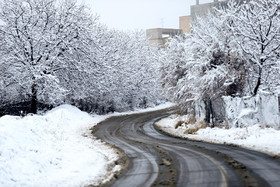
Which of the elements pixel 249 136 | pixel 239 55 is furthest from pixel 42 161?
pixel 239 55

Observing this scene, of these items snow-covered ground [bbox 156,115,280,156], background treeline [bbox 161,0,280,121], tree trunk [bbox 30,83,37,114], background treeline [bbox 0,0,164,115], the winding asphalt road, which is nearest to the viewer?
the winding asphalt road

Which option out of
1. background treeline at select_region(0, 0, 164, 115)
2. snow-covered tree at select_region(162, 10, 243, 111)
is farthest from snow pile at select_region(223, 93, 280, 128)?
background treeline at select_region(0, 0, 164, 115)

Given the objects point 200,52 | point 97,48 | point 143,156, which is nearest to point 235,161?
point 143,156

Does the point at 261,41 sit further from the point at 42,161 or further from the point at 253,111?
the point at 42,161

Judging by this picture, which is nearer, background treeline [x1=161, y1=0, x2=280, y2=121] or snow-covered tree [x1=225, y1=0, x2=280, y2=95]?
snow-covered tree [x1=225, y1=0, x2=280, y2=95]

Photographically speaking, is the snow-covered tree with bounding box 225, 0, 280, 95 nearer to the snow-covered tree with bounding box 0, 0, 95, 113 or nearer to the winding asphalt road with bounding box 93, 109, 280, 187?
the winding asphalt road with bounding box 93, 109, 280, 187

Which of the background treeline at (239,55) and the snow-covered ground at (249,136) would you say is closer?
the snow-covered ground at (249,136)

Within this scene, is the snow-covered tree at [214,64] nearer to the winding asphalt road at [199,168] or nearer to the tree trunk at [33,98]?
the winding asphalt road at [199,168]

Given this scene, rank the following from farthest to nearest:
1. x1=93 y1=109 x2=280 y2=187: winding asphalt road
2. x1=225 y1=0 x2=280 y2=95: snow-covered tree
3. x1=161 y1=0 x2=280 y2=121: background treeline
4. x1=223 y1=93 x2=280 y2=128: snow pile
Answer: x1=161 y1=0 x2=280 y2=121: background treeline, x1=225 y1=0 x2=280 y2=95: snow-covered tree, x1=223 y1=93 x2=280 y2=128: snow pile, x1=93 y1=109 x2=280 y2=187: winding asphalt road

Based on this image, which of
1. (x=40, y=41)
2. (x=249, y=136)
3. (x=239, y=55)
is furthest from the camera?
(x=40, y=41)

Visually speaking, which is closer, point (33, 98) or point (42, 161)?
point (42, 161)

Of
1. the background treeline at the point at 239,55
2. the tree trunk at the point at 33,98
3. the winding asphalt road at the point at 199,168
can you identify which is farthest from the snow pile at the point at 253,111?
the tree trunk at the point at 33,98

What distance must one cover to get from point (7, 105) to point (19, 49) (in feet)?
18.8

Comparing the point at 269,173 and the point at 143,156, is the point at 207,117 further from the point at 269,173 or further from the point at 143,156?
the point at 269,173
